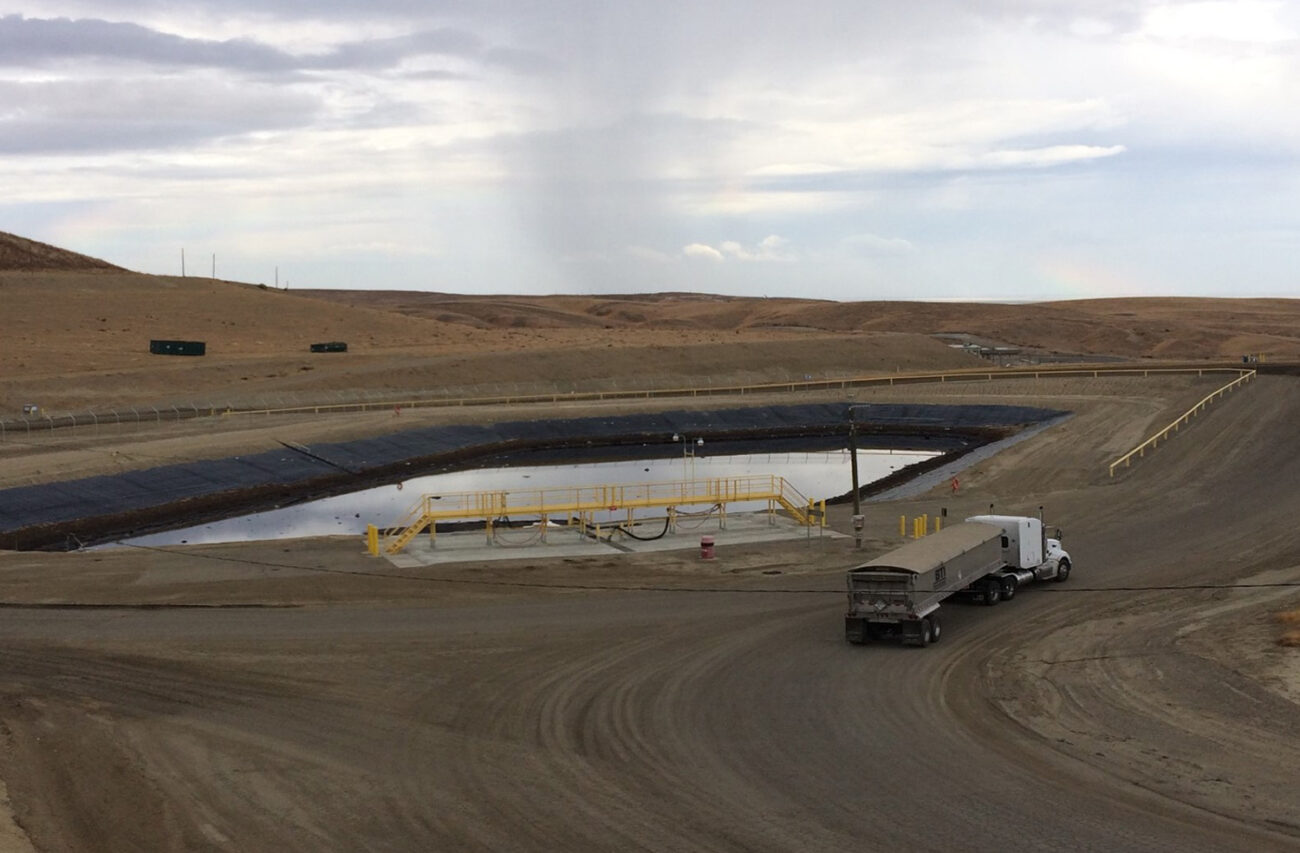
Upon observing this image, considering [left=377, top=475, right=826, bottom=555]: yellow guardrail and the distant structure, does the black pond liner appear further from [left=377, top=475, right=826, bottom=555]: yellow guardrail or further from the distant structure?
the distant structure

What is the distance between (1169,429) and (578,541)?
39050 millimetres

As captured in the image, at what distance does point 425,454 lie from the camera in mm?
74750

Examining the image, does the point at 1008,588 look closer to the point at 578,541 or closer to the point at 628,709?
the point at 628,709

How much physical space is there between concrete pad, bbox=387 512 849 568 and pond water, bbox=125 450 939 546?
9219mm

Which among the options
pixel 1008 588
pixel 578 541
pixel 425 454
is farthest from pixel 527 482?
pixel 1008 588

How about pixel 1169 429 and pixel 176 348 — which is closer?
pixel 1169 429

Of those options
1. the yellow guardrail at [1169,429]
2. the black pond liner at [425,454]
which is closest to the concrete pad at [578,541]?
the black pond liner at [425,454]

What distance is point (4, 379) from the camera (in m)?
87.8

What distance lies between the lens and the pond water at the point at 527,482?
52.7m

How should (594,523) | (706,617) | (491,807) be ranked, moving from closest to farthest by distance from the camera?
(491,807), (706,617), (594,523)

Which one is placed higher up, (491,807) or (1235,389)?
(1235,389)

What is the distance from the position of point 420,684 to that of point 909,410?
236 ft

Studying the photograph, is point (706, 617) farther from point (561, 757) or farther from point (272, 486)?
point (272, 486)

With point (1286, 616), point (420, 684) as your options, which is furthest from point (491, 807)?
point (1286, 616)
